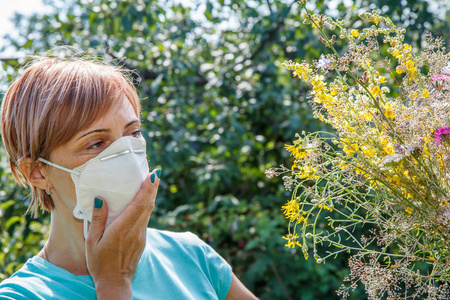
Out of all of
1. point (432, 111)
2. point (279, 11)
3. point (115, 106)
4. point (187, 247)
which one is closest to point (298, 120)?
point (279, 11)

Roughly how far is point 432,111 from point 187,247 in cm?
87

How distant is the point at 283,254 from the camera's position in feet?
8.32

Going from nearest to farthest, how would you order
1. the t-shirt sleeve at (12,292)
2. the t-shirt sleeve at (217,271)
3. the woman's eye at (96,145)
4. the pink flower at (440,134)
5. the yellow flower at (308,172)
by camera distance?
the pink flower at (440,134)
the yellow flower at (308,172)
the t-shirt sleeve at (12,292)
the woman's eye at (96,145)
the t-shirt sleeve at (217,271)

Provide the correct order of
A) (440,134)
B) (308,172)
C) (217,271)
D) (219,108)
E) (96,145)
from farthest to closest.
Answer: (219,108) → (217,271) → (96,145) → (308,172) → (440,134)

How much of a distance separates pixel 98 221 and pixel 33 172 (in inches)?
9.8

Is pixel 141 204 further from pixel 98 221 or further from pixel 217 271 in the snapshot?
pixel 217 271

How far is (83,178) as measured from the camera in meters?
1.13

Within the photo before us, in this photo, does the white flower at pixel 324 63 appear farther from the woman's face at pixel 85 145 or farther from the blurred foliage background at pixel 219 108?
the blurred foliage background at pixel 219 108

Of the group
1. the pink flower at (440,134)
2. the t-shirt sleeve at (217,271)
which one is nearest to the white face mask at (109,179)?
the t-shirt sleeve at (217,271)

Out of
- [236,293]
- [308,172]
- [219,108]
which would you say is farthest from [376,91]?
[219,108]

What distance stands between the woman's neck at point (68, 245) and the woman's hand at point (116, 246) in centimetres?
12

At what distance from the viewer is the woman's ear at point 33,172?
118 centimetres

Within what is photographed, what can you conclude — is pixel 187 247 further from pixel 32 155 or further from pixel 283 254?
pixel 283 254

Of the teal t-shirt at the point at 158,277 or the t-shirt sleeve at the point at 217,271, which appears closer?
the teal t-shirt at the point at 158,277
